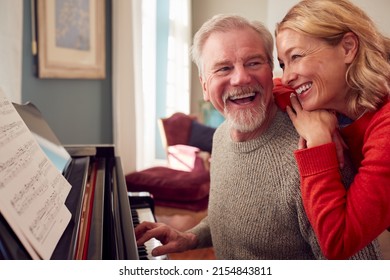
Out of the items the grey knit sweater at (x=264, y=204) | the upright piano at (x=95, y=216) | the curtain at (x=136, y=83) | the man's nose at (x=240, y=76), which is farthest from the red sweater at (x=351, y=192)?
the curtain at (x=136, y=83)

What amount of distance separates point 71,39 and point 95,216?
173 cm

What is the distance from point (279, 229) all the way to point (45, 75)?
5.53 ft

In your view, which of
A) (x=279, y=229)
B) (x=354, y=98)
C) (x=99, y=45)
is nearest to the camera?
(x=354, y=98)

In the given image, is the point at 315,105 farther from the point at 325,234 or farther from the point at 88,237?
the point at 88,237

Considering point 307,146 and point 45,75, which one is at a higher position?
point 45,75

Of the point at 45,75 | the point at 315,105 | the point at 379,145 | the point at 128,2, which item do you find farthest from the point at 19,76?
the point at 379,145

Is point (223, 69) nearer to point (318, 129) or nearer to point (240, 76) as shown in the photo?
point (240, 76)

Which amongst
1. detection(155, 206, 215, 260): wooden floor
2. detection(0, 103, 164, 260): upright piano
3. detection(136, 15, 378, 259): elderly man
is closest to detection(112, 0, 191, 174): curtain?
detection(155, 206, 215, 260): wooden floor

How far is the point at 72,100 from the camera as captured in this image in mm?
2404

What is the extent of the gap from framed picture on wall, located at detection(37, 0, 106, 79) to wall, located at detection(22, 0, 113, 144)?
2.0 inches

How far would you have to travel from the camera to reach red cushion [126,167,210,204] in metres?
2.39

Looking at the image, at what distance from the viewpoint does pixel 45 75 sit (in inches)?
84.3

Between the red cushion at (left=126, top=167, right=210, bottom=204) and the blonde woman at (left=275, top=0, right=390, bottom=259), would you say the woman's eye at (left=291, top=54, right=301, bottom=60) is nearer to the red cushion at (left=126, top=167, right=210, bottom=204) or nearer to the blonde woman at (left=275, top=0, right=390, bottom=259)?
the blonde woman at (left=275, top=0, right=390, bottom=259)

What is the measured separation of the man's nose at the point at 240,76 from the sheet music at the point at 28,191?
413 millimetres
